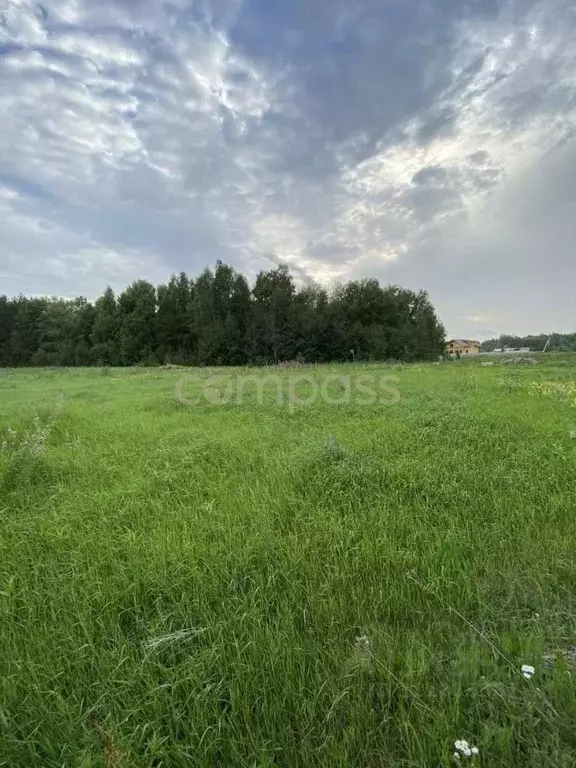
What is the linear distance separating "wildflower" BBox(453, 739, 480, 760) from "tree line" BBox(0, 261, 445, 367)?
113 ft

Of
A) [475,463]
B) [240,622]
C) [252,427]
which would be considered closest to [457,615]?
[240,622]

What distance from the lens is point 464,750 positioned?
1366 mm

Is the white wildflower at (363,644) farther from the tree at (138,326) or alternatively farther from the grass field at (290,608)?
the tree at (138,326)

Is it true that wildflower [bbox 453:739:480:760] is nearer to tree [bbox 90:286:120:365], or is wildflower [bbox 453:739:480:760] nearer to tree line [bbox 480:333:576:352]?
tree [bbox 90:286:120:365]

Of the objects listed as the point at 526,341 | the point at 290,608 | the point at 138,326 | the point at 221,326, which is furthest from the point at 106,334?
the point at 526,341

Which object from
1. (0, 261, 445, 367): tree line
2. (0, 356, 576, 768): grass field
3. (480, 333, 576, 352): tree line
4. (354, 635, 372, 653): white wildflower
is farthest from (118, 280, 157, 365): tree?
(480, 333, 576, 352): tree line

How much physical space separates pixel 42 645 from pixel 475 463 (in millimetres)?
4166

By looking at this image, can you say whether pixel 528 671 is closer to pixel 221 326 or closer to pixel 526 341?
pixel 221 326

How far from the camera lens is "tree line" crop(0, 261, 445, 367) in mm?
37719

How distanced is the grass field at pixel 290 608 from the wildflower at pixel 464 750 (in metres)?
0.03

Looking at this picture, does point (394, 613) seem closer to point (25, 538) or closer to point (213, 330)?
point (25, 538)

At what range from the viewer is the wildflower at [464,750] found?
1.35m

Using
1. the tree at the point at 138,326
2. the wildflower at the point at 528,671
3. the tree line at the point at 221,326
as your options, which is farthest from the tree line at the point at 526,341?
the wildflower at the point at 528,671

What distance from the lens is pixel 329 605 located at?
2.24m
